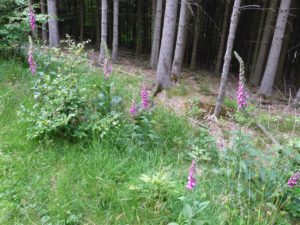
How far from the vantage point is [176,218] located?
2447 mm

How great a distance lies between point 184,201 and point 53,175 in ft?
4.43

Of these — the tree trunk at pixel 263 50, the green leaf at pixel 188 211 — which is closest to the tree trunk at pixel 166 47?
the tree trunk at pixel 263 50

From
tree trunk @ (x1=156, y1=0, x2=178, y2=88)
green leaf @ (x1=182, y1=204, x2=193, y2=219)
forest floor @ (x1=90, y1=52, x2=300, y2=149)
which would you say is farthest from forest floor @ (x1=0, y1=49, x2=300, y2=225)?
tree trunk @ (x1=156, y1=0, x2=178, y2=88)

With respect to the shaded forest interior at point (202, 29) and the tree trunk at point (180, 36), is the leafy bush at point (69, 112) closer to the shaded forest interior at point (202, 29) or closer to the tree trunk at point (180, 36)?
the tree trunk at point (180, 36)

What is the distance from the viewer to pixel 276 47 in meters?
8.17

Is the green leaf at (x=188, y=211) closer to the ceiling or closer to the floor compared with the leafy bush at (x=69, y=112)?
closer to the floor

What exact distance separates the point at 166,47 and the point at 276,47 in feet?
12.0

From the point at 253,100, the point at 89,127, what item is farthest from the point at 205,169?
the point at 253,100

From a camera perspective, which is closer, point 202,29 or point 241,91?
point 241,91

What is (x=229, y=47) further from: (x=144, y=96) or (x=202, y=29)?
(x=202, y=29)

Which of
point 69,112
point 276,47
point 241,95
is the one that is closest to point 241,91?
point 241,95

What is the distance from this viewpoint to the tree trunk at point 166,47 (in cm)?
637

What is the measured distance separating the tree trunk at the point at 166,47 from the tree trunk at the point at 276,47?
3.43 metres

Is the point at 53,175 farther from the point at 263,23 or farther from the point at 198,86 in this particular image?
the point at 263,23
